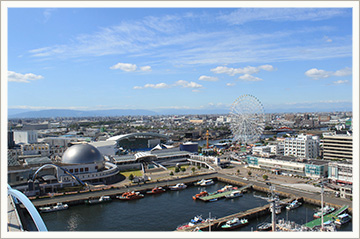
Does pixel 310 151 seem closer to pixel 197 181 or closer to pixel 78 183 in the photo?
pixel 197 181

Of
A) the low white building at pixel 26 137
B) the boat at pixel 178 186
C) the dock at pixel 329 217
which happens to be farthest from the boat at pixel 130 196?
the low white building at pixel 26 137

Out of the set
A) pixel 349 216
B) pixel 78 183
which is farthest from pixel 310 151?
pixel 78 183

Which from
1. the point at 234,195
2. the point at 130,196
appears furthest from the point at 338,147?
the point at 130,196

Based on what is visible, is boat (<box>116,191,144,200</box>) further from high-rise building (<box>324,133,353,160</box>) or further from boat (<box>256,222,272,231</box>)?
high-rise building (<box>324,133,353,160</box>)

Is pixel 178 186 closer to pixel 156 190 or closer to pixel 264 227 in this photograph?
pixel 156 190

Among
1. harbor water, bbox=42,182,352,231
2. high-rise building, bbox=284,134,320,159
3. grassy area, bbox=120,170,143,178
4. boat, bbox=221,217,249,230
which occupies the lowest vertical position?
harbor water, bbox=42,182,352,231

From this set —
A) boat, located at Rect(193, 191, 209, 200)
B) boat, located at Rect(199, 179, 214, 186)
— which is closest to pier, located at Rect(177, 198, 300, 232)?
boat, located at Rect(193, 191, 209, 200)
